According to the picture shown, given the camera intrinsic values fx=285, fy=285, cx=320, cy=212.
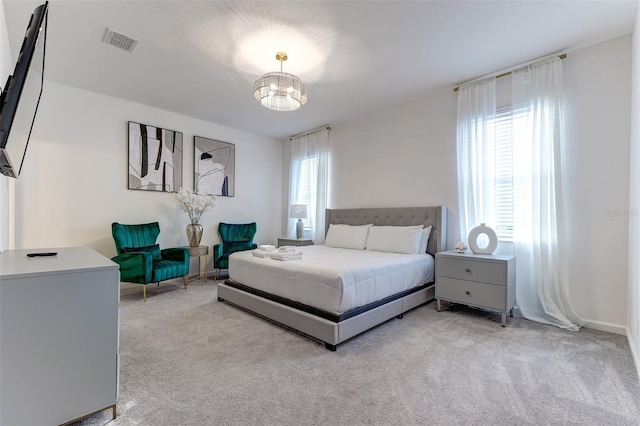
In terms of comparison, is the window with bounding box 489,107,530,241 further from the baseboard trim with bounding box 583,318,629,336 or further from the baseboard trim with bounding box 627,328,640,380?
the baseboard trim with bounding box 627,328,640,380

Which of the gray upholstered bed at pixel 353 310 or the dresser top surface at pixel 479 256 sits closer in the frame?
the gray upholstered bed at pixel 353 310

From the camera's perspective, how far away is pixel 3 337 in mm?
1205

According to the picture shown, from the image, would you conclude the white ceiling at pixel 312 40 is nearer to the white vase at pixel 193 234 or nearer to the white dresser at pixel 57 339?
the white vase at pixel 193 234

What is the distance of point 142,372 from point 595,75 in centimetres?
477

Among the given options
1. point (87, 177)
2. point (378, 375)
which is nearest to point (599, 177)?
point (378, 375)

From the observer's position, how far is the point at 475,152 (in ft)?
11.5

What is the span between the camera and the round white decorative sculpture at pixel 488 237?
125 inches

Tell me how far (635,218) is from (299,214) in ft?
14.1

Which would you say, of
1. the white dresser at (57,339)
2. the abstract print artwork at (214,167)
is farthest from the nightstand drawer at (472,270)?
the abstract print artwork at (214,167)

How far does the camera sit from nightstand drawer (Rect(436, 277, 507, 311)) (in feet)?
9.53

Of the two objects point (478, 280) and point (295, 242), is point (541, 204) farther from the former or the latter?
point (295, 242)

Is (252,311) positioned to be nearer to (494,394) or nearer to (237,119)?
(494,394)

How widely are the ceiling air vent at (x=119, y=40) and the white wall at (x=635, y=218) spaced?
14.5 ft

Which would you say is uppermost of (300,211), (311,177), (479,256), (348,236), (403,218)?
(311,177)
